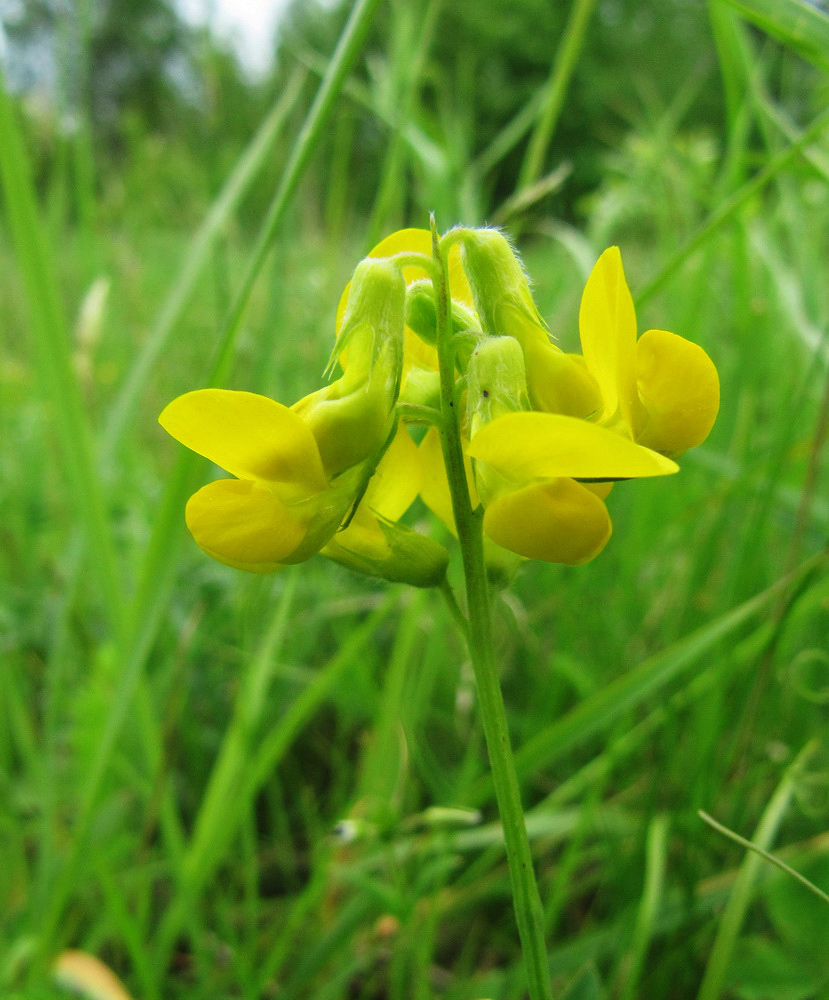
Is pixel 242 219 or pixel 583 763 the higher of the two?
pixel 242 219

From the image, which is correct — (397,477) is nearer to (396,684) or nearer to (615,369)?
(615,369)

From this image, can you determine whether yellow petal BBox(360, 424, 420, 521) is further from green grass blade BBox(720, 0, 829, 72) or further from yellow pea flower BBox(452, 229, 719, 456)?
green grass blade BBox(720, 0, 829, 72)

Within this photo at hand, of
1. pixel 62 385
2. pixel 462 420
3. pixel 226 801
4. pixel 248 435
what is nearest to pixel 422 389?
pixel 462 420

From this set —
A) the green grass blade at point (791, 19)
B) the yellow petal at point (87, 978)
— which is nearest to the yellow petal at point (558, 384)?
the green grass blade at point (791, 19)

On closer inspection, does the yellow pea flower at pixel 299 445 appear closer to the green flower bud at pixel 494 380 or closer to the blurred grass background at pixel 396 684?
the green flower bud at pixel 494 380

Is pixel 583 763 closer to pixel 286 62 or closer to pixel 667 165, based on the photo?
pixel 667 165

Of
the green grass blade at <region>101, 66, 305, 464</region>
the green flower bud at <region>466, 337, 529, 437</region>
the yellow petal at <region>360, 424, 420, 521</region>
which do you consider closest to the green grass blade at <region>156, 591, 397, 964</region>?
the green grass blade at <region>101, 66, 305, 464</region>

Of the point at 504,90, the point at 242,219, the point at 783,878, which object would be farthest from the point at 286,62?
the point at 504,90
